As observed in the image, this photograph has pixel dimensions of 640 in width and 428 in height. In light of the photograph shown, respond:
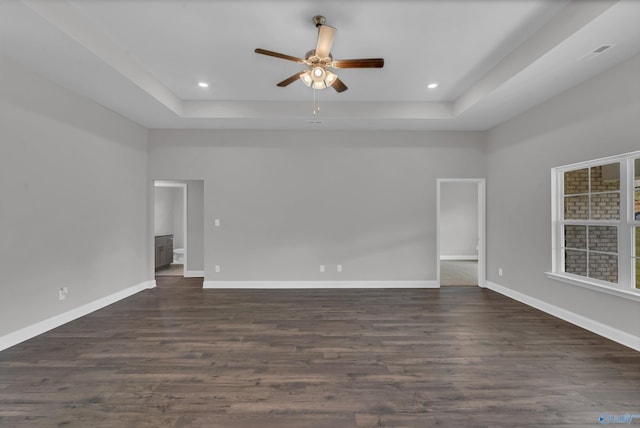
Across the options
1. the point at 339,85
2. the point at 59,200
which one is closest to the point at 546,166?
the point at 339,85

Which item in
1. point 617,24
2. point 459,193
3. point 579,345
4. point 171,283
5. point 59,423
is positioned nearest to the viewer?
point 59,423

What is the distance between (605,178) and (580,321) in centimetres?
165

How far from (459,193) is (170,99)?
8.27 metres

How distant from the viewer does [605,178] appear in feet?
10.2

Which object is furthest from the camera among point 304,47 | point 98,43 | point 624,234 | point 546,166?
point 546,166

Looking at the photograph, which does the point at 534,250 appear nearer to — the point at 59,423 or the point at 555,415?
the point at 555,415

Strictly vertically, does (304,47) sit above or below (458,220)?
above

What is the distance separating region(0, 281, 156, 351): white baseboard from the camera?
2739 mm

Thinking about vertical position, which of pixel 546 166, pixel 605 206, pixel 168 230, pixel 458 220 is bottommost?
pixel 168 230

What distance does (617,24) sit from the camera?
2201 millimetres

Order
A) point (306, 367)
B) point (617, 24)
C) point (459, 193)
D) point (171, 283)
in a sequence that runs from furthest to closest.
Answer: point (459, 193) → point (171, 283) → point (306, 367) → point (617, 24)

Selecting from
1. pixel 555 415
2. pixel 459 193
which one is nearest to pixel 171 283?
pixel 555 415

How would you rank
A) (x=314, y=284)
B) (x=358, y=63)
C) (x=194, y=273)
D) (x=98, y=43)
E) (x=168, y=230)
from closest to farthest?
1. (x=358, y=63)
2. (x=98, y=43)
3. (x=314, y=284)
4. (x=194, y=273)
5. (x=168, y=230)

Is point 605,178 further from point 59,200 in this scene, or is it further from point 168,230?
point 168,230
